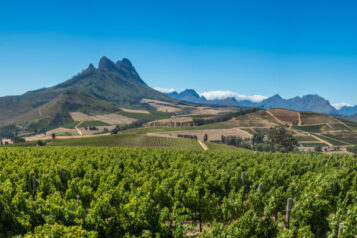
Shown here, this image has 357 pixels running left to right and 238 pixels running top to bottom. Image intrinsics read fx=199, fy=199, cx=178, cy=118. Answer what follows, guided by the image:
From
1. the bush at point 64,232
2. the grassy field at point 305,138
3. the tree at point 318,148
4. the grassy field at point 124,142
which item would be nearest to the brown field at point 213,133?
the grassy field at point 305,138

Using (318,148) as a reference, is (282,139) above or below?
above

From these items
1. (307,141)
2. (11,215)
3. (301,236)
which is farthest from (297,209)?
(307,141)

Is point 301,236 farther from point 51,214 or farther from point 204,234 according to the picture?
point 51,214

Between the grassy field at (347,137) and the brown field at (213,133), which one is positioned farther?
the grassy field at (347,137)

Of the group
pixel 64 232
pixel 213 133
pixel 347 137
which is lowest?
pixel 347 137

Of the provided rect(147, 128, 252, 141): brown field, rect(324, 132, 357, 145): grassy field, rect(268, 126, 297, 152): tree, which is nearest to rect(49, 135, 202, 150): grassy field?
rect(268, 126, 297, 152): tree

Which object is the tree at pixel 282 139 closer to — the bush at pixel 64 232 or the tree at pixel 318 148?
the tree at pixel 318 148

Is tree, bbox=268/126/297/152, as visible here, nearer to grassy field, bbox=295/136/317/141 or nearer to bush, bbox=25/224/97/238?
grassy field, bbox=295/136/317/141

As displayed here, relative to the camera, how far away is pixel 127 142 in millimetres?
115438

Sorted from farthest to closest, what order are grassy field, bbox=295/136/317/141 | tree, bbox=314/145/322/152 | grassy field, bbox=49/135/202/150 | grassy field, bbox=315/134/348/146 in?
grassy field, bbox=295/136/317/141, grassy field, bbox=315/134/348/146, tree, bbox=314/145/322/152, grassy field, bbox=49/135/202/150

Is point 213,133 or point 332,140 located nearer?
point 332,140

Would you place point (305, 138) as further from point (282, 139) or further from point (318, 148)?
point (282, 139)

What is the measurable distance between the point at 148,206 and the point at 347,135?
231 metres

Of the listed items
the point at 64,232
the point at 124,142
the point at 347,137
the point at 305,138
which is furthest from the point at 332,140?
the point at 64,232
